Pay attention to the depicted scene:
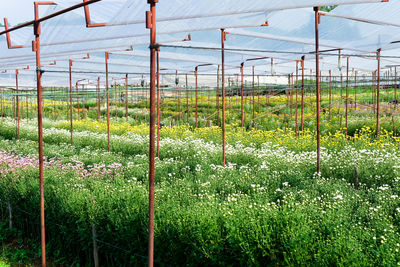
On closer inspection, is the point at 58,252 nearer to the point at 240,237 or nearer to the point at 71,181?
the point at 71,181

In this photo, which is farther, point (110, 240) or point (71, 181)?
point (71, 181)

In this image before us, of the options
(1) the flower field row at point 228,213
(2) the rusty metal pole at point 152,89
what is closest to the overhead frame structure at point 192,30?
(2) the rusty metal pole at point 152,89

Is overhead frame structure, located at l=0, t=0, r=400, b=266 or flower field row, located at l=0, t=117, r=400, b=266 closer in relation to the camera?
flower field row, located at l=0, t=117, r=400, b=266

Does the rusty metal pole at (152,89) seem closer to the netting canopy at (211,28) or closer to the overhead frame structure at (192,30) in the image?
the overhead frame structure at (192,30)

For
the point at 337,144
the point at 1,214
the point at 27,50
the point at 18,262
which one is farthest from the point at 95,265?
the point at 337,144

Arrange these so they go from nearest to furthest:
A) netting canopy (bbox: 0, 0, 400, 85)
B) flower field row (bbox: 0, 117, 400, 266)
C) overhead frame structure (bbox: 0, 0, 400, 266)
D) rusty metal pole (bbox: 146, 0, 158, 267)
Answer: rusty metal pole (bbox: 146, 0, 158, 267)
flower field row (bbox: 0, 117, 400, 266)
overhead frame structure (bbox: 0, 0, 400, 266)
netting canopy (bbox: 0, 0, 400, 85)

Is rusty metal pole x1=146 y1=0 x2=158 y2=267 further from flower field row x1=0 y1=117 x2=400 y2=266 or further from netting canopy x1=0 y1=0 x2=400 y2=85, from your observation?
flower field row x1=0 y1=117 x2=400 y2=266

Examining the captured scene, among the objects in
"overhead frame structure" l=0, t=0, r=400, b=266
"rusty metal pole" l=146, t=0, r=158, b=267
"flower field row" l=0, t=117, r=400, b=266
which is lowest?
"flower field row" l=0, t=117, r=400, b=266

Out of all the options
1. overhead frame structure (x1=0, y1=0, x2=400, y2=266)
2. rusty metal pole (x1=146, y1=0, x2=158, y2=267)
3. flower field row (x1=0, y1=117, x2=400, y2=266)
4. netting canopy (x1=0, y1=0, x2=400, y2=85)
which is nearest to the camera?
rusty metal pole (x1=146, y1=0, x2=158, y2=267)

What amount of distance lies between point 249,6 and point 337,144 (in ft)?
21.1

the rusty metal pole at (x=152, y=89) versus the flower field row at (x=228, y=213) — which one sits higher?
the rusty metal pole at (x=152, y=89)

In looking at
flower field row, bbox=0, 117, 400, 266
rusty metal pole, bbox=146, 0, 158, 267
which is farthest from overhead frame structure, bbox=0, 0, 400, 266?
flower field row, bbox=0, 117, 400, 266

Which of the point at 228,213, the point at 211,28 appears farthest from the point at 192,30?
the point at 228,213

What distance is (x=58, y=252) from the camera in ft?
19.5
